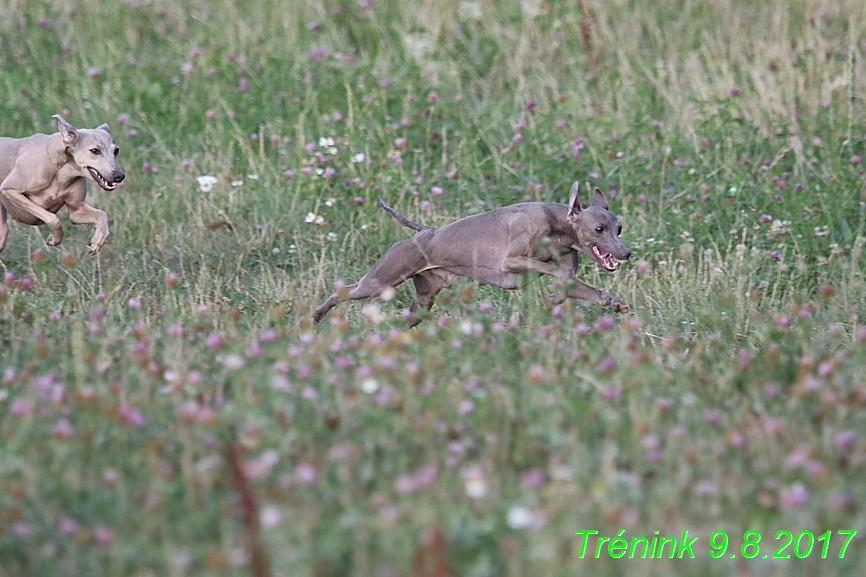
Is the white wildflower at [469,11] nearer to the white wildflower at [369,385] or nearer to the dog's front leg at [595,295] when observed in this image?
the dog's front leg at [595,295]

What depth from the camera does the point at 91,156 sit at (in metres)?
6.36

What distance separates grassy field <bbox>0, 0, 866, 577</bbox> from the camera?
3.36 m

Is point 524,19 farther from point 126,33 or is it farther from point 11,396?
point 11,396

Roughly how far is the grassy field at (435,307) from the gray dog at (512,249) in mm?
214

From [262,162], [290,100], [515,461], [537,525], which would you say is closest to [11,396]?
[515,461]

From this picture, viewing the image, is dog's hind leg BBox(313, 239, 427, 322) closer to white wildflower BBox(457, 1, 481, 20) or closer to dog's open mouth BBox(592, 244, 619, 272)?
dog's open mouth BBox(592, 244, 619, 272)

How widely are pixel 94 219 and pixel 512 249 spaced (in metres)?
2.47

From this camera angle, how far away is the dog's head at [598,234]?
224 inches

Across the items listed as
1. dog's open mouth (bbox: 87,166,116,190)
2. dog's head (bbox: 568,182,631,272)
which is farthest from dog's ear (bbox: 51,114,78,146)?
dog's head (bbox: 568,182,631,272)

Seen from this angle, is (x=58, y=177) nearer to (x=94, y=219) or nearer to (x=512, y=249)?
(x=94, y=219)

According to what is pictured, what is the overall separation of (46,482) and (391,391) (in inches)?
46.0

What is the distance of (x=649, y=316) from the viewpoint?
613 cm

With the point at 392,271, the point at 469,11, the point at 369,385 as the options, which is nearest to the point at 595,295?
the point at 392,271

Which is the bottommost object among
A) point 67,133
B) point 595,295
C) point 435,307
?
point 435,307
